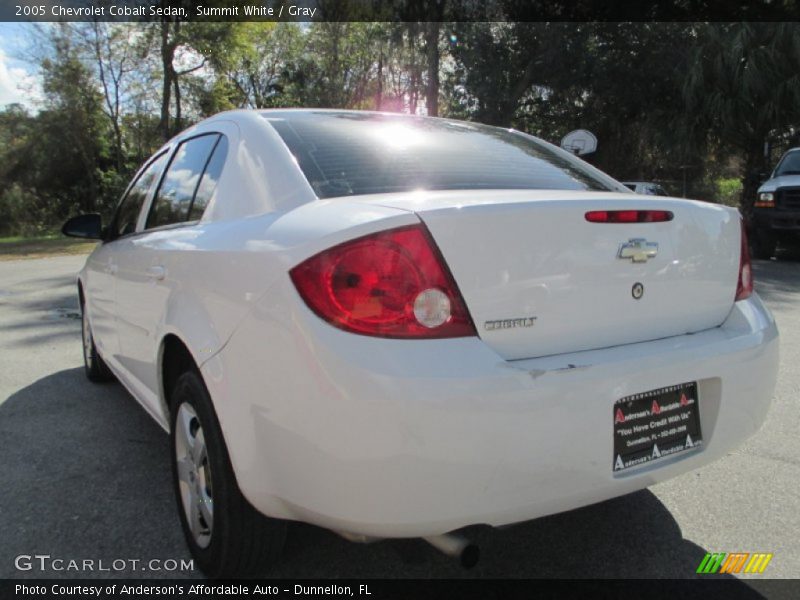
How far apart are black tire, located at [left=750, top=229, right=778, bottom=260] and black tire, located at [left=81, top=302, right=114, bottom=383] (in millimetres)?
11412

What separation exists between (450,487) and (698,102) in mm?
18846

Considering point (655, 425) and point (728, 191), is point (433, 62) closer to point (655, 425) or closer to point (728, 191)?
point (728, 191)

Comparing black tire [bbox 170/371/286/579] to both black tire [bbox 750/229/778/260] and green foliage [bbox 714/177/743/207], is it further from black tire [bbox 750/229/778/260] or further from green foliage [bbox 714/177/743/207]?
green foliage [bbox 714/177/743/207]

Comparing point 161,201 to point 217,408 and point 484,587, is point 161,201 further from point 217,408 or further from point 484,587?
point 484,587

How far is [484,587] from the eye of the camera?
212 cm

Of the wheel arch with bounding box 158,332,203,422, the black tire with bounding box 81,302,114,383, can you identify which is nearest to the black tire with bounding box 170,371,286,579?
the wheel arch with bounding box 158,332,203,422

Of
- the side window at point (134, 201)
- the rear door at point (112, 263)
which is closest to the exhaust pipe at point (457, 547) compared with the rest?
the rear door at point (112, 263)

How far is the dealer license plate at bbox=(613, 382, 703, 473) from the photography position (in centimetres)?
186

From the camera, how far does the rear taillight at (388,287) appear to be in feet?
5.48

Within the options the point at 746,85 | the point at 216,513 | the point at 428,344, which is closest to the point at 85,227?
the point at 216,513

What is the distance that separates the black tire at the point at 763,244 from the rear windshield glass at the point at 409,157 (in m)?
10.6

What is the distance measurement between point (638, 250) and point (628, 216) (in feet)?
0.36

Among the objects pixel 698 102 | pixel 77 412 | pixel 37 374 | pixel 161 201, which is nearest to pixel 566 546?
pixel 161 201

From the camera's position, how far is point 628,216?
6.53 feet
